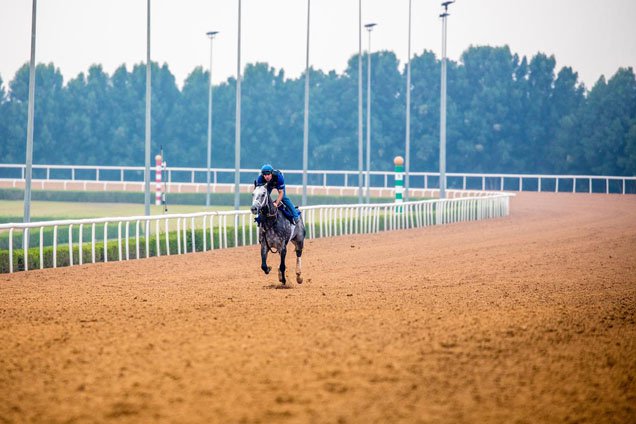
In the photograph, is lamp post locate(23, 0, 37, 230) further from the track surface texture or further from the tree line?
the tree line

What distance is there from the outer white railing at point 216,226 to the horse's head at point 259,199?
14.3 ft

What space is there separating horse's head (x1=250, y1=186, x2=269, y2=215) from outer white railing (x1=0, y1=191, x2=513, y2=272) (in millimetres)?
4371

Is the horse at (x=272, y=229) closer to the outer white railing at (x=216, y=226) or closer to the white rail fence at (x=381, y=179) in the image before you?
the outer white railing at (x=216, y=226)

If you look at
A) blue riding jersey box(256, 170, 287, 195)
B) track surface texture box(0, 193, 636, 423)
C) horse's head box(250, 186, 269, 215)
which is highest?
blue riding jersey box(256, 170, 287, 195)

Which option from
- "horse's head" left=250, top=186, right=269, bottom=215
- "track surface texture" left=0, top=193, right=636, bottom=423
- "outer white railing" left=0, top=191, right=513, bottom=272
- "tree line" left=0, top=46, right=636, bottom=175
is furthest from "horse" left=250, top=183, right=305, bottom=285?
"tree line" left=0, top=46, right=636, bottom=175

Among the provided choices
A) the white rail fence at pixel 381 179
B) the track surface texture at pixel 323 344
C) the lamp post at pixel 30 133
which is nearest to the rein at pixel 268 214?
the track surface texture at pixel 323 344

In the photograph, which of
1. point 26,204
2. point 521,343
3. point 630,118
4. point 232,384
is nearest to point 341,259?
point 26,204

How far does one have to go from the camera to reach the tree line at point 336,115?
218ft

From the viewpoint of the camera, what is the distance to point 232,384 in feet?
24.9

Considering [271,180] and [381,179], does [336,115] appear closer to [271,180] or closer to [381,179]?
[381,179]

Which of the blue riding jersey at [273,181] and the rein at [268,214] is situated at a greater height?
Answer: the blue riding jersey at [273,181]

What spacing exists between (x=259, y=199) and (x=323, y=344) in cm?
424

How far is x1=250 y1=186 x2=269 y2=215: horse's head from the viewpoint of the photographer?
13.1m

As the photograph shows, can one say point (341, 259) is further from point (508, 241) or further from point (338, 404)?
point (338, 404)
